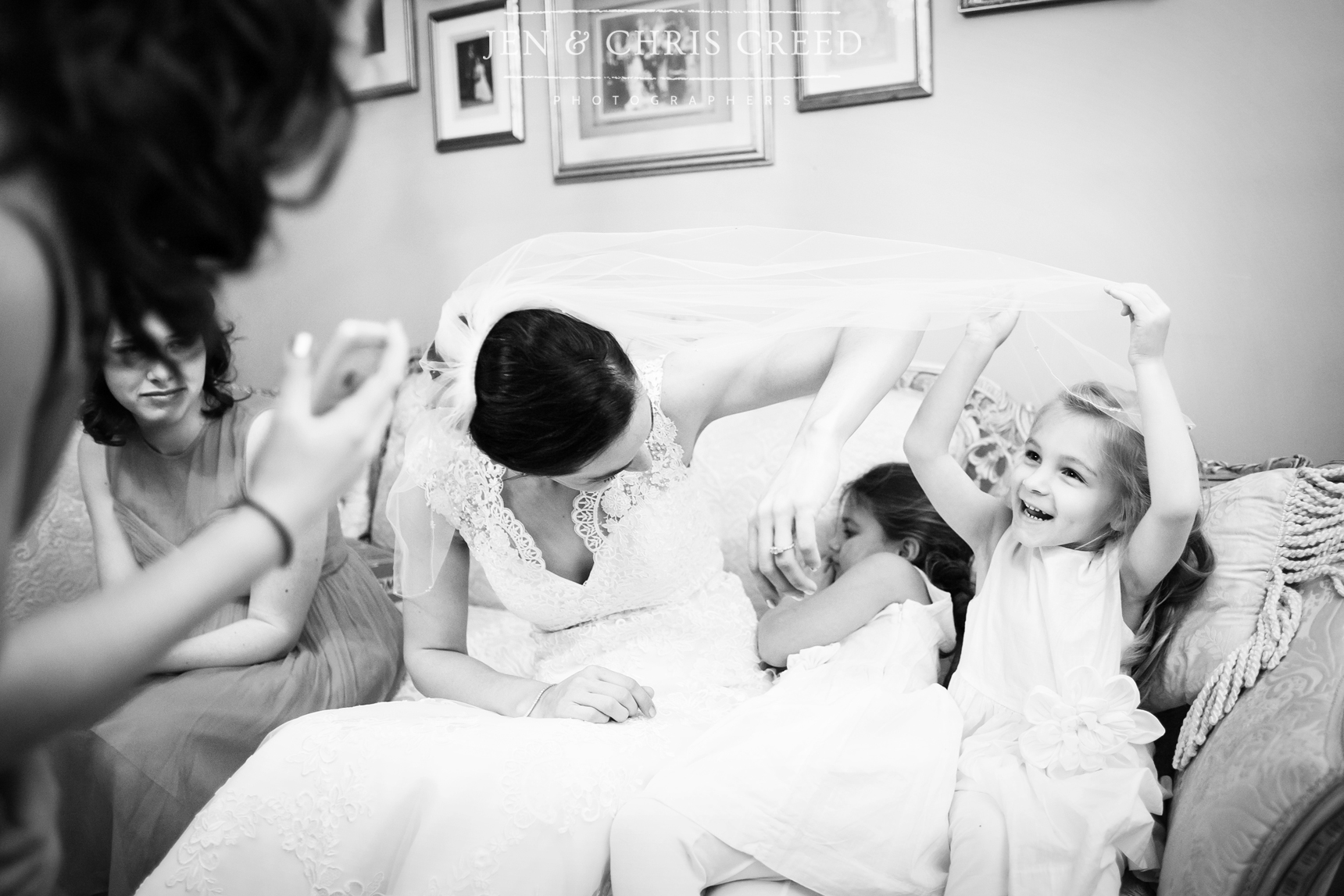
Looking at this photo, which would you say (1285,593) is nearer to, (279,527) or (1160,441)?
(1160,441)

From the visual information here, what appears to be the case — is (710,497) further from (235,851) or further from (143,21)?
(143,21)

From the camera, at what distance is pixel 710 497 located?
2.12m

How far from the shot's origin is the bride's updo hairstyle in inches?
47.8

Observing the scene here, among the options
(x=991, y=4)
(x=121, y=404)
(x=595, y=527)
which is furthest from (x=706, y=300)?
(x=991, y=4)

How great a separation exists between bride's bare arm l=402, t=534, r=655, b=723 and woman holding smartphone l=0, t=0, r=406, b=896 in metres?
0.74

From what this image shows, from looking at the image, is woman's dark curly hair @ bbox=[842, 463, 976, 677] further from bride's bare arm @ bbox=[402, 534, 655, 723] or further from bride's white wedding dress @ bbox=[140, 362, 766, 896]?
bride's bare arm @ bbox=[402, 534, 655, 723]

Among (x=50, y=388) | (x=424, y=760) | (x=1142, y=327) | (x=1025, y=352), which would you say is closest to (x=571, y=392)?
(x=424, y=760)

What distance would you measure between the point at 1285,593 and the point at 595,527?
1.03 metres

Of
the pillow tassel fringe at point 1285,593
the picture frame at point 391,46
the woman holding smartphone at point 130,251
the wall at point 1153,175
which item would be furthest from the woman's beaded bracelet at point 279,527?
the picture frame at point 391,46

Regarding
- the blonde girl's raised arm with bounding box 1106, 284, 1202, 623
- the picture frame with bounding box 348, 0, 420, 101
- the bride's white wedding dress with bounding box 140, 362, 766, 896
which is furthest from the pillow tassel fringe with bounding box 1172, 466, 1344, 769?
the picture frame with bounding box 348, 0, 420, 101

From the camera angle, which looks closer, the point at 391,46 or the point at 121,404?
the point at 121,404

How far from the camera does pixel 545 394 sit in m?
1.21

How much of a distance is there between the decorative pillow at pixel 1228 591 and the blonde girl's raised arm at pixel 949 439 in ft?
1.01

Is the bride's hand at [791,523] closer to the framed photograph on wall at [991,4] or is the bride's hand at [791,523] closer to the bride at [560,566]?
the bride at [560,566]
